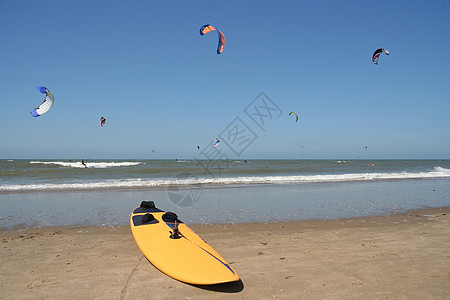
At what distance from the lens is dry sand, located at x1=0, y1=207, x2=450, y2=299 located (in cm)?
322

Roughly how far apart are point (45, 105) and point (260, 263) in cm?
847

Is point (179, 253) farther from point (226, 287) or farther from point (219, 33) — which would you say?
point (219, 33)

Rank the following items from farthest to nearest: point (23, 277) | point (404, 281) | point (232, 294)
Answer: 1. point (23, 277)
2. point (404, 281)
3. point (232, 294)

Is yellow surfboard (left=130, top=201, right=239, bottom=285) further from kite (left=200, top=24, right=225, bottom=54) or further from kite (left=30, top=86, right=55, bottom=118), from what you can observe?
kite (left=200, top=24, right=225, bottom=54)

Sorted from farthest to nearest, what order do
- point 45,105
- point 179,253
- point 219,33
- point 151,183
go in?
1. point 151,183
2. point 219,33
3. point 45,105
4. point 179,253

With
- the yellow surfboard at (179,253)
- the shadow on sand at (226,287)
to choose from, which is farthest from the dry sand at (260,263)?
the yellow surfboard at (179,253)

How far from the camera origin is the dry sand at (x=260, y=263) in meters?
3.22

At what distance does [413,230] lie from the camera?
5.83 metres

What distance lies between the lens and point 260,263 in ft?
13.2

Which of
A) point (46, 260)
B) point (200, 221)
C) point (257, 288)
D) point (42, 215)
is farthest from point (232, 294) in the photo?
point (42, 215)

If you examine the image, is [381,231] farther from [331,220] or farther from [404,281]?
[404,281]

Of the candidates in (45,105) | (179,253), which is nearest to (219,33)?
(45,105)

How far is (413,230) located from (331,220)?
5.56ft

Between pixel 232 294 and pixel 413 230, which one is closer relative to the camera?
pixel 232 294
